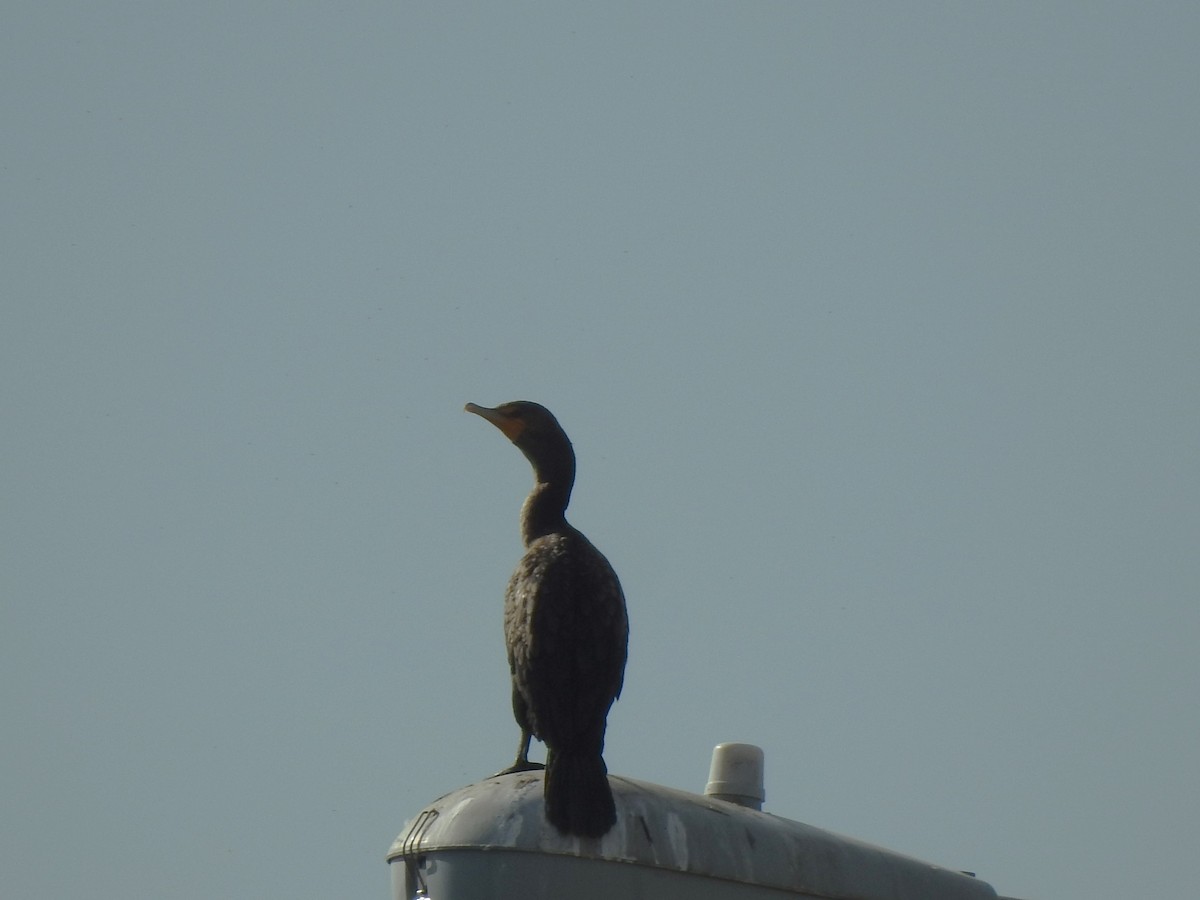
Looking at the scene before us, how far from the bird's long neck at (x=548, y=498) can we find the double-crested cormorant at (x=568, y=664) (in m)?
0.55

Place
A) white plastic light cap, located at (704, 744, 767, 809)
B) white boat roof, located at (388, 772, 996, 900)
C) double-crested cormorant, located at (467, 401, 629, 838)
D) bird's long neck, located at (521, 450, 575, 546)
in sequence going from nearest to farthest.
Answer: white boat roof, located at (388, 772, 996, 900) → double-crested cormorant, located at (467, 401, 629, 838) → white plastic light cap, located at (704, 744, 767, 809) → bird's long neck, located at (521, 450, 575, 546)

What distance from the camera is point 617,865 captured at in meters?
6.62

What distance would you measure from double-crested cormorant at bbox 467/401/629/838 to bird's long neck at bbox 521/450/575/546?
55 centimetres

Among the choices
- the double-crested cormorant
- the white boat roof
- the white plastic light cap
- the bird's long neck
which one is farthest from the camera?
the bird's long neck

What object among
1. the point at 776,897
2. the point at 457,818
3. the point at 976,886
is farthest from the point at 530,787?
the point at 976,886

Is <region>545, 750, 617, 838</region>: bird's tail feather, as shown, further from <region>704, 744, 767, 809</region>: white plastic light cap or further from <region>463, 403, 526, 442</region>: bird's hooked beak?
<region>463, 403, 526, 442</region>: bird's hooked beak

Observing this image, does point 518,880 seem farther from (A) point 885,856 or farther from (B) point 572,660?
(A) point 885,856

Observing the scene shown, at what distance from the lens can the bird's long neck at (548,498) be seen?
368 inches

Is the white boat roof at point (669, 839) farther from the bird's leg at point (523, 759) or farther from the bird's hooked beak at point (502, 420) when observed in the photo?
the bird's hooked beak at point (502, 420)

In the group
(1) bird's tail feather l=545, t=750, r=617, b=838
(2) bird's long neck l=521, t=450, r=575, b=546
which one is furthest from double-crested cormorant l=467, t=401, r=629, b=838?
(2) bird's long neck l=521, t=450, r=575, b=546

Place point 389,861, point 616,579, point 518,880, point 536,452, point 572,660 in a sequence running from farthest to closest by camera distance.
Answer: point 536,452
point 616,579
point 572,660
point 389,861
point 518,880

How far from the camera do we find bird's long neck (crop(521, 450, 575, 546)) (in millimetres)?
9352

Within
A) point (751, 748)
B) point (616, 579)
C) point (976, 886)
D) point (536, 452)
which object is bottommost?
point (976, 886)

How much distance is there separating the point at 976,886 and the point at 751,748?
136 cm
